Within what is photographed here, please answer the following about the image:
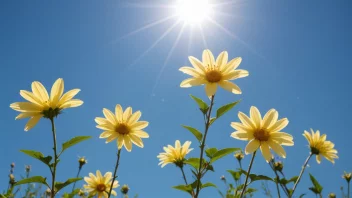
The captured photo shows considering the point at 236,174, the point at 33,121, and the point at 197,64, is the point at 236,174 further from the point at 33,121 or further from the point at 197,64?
the point at 33,121

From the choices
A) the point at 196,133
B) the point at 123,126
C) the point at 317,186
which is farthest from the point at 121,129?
the point at 317,186

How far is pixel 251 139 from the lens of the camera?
9.04 ft

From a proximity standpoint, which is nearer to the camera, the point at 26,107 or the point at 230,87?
the point at 26,107

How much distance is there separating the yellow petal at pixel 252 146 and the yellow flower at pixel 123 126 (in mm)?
1136

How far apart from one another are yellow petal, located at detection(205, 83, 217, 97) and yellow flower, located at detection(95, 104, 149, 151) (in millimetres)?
953

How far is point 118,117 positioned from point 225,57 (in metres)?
1.27

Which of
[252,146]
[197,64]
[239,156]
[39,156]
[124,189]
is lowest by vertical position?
[39,156]

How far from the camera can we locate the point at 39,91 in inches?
109

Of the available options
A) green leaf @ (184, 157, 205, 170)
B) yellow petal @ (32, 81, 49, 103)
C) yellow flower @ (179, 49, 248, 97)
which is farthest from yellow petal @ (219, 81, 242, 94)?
yellow petal @ (32, 81, 49, 103)

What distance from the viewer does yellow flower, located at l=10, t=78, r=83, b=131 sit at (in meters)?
2.67

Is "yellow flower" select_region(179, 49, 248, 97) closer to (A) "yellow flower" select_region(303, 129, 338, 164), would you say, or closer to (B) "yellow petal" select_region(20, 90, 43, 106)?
(B) "yellow petal" select_region(20, 90, 43, 106)

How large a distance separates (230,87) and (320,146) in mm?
2252

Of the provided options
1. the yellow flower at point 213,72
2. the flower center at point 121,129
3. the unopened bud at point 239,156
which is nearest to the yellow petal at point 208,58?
the yellow flower at point 213,72

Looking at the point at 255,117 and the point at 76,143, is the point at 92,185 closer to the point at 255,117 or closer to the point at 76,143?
the point at 76,143
